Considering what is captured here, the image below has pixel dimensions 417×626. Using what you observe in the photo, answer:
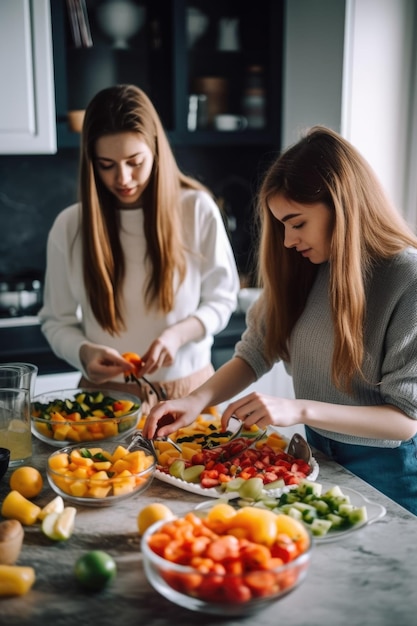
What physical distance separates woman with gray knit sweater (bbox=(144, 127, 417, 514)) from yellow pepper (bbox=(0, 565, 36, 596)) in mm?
513

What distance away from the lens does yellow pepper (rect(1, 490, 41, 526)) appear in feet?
4.08

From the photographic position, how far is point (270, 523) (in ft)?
3.44

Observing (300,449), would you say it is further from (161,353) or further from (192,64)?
(192,64)

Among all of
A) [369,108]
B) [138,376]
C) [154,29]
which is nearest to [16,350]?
[138,376]

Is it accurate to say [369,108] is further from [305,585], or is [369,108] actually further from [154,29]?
[305,585]

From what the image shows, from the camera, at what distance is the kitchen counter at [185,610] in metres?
0.98

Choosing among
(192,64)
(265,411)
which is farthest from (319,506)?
(192,64)

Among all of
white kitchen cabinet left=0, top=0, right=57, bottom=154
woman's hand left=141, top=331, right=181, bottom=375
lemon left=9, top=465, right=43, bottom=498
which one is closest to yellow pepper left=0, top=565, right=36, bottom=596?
lemon left=9, top=465, right=43, bottom=498

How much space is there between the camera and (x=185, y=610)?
3.29 ft

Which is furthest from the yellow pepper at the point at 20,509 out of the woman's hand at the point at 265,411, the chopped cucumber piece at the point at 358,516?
the chopped cucumber piece at the point at 358,516

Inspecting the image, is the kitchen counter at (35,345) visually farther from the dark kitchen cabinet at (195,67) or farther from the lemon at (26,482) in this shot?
the lemon at (26,482)

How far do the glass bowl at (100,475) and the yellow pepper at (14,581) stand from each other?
253mm

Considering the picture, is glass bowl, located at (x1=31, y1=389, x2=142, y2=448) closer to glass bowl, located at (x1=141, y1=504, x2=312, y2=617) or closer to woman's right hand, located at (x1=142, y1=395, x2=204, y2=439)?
woman's right hand, located at (x1=142, y1=395, x2=204, y2=439)

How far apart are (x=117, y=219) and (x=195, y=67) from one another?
4.23 feet
